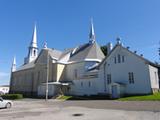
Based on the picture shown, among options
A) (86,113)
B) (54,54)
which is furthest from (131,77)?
(54,54)

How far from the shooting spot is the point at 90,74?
145ft

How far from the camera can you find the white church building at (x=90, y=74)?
3412cm

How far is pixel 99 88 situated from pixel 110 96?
4.32 metres

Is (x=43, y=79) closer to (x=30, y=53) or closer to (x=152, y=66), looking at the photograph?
(x=30, y=53)

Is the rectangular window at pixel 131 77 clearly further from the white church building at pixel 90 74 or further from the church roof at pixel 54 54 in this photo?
the church roof at pixel 54 54

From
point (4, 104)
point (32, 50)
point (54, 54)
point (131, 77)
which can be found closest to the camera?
point (4, 104)

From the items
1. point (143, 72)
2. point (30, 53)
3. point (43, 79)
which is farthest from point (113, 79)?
point (30, 53)

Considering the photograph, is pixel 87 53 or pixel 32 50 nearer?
pixel 87 53

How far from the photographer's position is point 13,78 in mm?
71375

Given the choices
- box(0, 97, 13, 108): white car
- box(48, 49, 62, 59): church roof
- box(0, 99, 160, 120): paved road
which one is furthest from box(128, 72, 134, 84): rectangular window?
box(48, 49, 62, 59): church roof

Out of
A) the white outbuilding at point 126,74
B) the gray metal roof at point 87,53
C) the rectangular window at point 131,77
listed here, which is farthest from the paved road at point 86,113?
the gray metal roof at point 87,53

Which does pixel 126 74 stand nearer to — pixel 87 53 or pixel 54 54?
pixel 87 53

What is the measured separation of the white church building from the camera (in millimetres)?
34125

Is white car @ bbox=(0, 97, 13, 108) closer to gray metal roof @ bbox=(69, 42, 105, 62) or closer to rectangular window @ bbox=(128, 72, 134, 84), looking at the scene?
rectangular window @ bbox=(128, 72, 134, 84)
